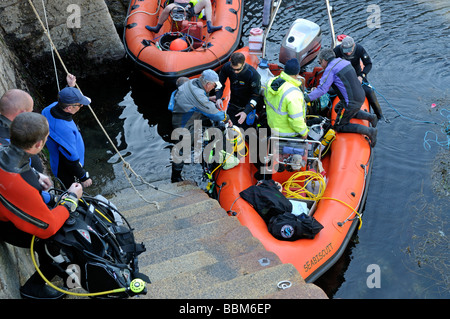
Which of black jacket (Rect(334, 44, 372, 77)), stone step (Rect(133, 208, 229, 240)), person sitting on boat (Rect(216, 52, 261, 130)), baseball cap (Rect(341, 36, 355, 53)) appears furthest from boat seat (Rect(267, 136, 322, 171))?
black jacket (Rect(334, 44, 372, 77))

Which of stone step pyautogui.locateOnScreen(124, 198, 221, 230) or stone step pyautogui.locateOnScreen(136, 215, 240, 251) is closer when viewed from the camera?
stone step pyautogui.locateOnScreen(136, 215, 240, 251)

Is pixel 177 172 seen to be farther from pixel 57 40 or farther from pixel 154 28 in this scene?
pixel 57 40

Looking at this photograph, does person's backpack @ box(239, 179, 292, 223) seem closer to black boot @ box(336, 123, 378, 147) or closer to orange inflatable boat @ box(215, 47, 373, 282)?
orange inflatable boat @ box(215, 47, 373, 282)

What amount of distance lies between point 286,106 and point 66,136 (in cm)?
211

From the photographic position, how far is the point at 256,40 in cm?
631

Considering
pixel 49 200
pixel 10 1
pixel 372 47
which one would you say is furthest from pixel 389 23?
pixel 49 200

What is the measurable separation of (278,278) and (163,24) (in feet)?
19.5

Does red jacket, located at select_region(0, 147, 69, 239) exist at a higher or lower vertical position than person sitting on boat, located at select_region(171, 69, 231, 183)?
higher

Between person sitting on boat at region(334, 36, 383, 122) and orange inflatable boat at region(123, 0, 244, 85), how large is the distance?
6.99 feet

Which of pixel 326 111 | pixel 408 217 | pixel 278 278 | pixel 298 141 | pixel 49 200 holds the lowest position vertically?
pixel 408 217

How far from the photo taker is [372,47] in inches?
317

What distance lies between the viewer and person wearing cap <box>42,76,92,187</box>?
340 centimetres

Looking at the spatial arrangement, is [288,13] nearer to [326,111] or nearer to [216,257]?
[326,111]

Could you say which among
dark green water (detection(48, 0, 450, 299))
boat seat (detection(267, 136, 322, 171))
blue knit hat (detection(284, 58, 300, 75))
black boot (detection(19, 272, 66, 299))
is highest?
blue knit hat (detection(284, 58, 300, 75))
